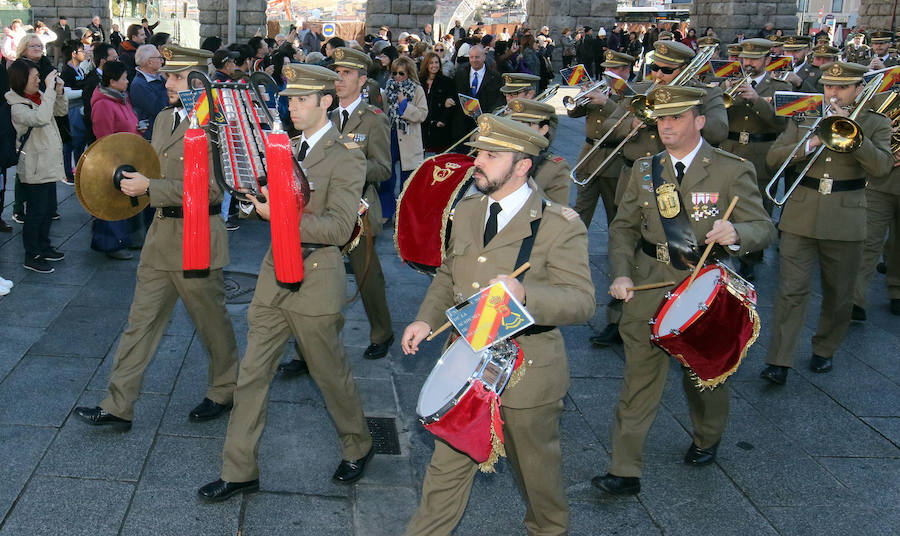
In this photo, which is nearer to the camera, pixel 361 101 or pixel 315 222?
pixel 315 222

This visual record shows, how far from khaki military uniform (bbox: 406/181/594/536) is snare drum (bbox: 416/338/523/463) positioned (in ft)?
0.46

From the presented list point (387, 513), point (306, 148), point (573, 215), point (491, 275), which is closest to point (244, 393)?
point (387, 513)

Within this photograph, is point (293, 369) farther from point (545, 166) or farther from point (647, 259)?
point (647, 259)

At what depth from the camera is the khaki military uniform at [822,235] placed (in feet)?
22.1

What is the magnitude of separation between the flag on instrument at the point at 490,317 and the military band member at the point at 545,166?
2492 mm

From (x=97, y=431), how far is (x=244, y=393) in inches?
49.6

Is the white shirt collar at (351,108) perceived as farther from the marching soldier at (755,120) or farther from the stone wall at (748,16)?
the stone wall at (748,16)

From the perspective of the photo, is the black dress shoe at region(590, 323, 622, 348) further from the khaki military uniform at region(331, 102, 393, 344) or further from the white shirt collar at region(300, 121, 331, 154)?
the white shirt collar at region(300, 121, 331, 154)

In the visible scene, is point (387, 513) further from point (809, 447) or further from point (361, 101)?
point (361, 101)

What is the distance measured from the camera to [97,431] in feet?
18.1

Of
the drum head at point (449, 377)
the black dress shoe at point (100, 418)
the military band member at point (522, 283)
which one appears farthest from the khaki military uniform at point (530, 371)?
the black dress shoe at point (100, 418)

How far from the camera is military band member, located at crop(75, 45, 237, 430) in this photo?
216 inches

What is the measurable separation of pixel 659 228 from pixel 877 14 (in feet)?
105

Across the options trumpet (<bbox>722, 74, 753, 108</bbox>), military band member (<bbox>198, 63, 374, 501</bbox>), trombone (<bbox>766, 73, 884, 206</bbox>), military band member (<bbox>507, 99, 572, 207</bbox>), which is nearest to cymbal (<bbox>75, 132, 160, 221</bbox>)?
military band member (<bbox>198, 63, 374, 501</bbox>)
